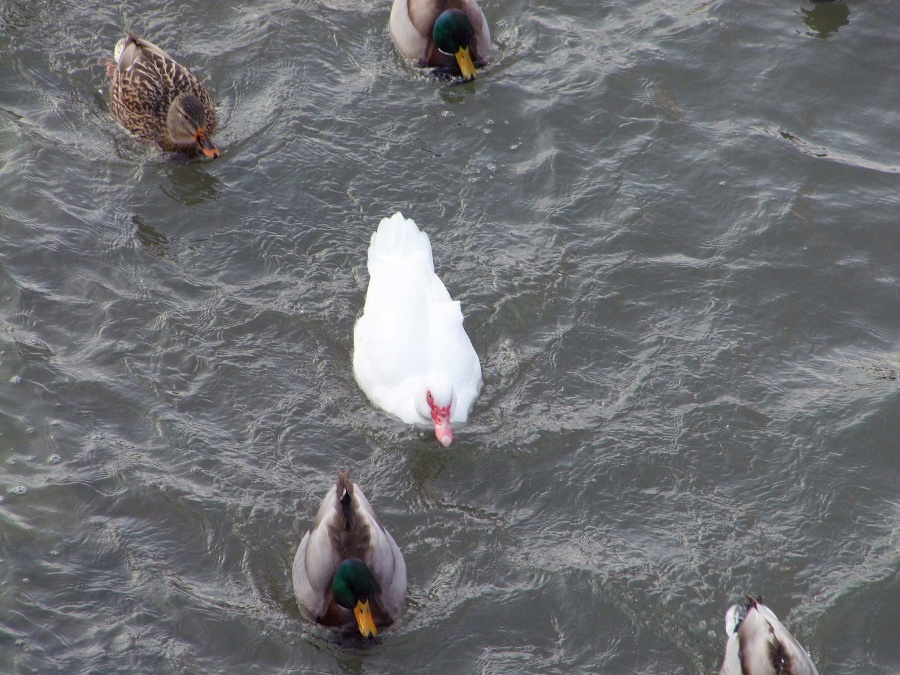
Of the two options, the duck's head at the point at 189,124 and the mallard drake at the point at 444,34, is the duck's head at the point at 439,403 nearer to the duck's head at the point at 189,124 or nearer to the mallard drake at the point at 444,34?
the duck's head at the point at 189,124

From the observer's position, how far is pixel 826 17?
1006 centimetres

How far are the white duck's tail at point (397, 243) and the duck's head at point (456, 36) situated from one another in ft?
7.29

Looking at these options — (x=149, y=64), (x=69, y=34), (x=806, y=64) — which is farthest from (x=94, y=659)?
(x=806, y=64)

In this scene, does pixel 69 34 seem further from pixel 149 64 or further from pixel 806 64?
pixel 806 64

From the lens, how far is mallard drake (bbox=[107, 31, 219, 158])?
8.65 metres

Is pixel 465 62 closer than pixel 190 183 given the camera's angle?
No

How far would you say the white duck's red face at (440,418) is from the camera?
6902 mm

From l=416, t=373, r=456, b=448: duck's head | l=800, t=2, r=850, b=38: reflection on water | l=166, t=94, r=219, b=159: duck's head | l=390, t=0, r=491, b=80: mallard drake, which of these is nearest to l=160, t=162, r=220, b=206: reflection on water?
l=166, t=94, r=219, b=159: duck's head

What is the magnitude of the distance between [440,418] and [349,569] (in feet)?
5.00

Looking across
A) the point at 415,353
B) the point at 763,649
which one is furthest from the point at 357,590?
the point at 763,649

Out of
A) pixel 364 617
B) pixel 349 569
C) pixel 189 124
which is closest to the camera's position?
pixel 349 569

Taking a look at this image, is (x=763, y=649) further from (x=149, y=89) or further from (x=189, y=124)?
(x=149, y=89)

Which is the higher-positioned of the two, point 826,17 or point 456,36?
point 456,36

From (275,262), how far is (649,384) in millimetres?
3032
